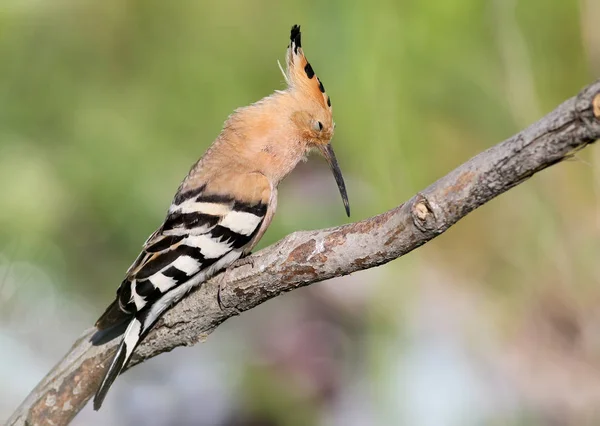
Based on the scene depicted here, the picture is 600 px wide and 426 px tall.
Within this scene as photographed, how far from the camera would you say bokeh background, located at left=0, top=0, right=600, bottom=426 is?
1.89 metres

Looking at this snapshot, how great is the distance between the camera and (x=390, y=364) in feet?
5.86

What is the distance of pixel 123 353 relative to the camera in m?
1.04

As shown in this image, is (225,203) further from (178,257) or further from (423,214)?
(423,214)

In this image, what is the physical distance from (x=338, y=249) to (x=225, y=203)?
36cm

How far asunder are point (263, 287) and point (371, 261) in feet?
0.51

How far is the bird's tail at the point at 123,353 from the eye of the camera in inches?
40.5

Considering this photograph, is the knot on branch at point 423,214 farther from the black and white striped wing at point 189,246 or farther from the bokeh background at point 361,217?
the bokeh background at point 361,217

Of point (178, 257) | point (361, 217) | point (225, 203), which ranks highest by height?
point (361, 217)

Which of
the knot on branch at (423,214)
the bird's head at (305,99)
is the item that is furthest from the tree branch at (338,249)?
the bird's head at (305,99)

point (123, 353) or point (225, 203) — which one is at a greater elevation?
point (225, 203)

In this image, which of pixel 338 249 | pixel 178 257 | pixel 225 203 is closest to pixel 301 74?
pixel 225 203

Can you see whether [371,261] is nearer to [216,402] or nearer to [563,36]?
[216,402]

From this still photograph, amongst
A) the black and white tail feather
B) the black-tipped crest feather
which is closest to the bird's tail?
the black and white tail feather

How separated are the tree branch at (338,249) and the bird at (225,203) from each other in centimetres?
4
